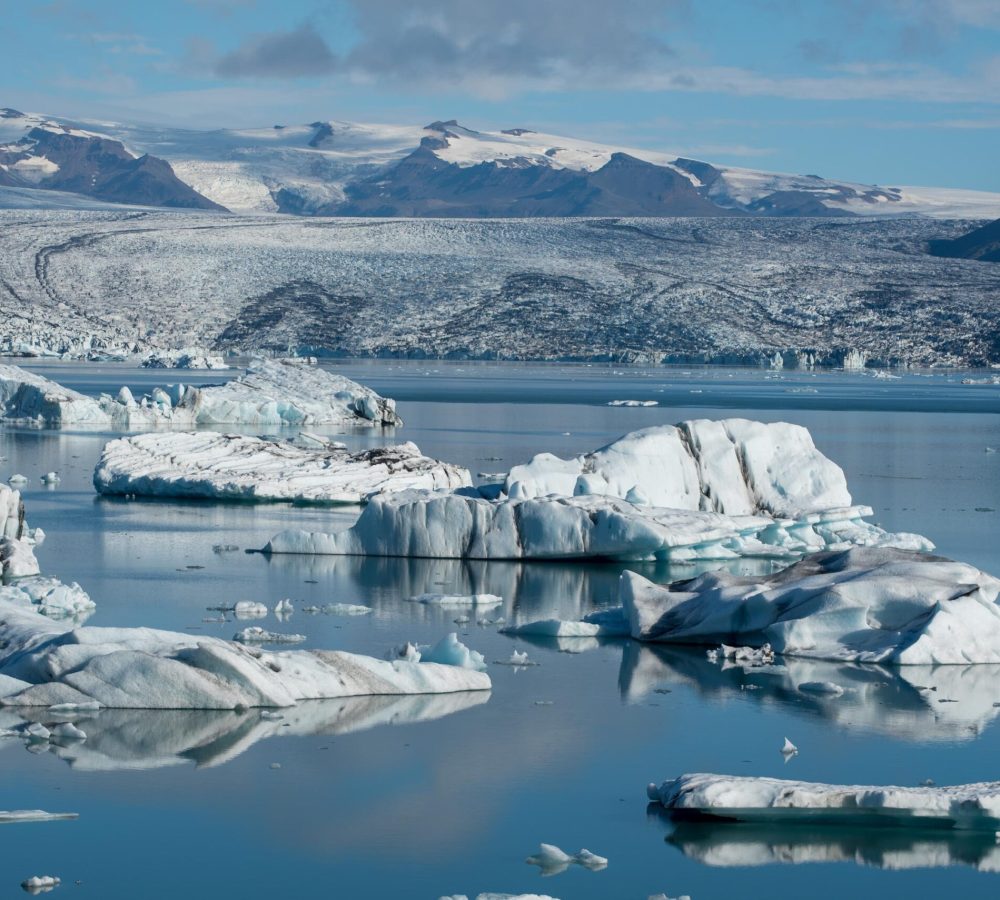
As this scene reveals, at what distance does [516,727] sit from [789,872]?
197 cm

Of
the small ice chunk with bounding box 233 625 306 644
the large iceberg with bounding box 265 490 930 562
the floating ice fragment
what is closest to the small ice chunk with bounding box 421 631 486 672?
the small ice chunk with bounding box 233 625 306 644

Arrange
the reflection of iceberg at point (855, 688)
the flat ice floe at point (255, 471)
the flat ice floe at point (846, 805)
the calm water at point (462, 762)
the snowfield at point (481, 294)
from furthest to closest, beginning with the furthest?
1. the snowfield at point (481, 294)
2. the flat ice floe at point (255, 471)
3. the reflection of iceberg at point (855, 688)
4. the flat ice floe at point (846, 805)
5. the calm water at point (462, 762)

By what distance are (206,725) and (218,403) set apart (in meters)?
20.1

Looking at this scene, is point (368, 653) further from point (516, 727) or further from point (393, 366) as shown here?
point (393, 366)

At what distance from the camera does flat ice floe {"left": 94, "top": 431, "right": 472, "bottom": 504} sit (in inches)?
617

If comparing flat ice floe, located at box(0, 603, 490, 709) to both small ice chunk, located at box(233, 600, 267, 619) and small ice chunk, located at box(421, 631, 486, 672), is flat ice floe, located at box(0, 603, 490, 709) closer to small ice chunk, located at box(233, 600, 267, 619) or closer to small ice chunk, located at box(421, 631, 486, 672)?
small ice chunk, located at box(421, 631, 486, 672)

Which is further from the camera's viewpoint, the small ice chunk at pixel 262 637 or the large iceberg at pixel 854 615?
the small ice chunk at pixel 262 637

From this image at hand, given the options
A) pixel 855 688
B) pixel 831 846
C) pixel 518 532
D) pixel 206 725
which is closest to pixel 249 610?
pixel 206 725

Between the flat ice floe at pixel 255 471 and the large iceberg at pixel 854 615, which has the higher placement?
the large iceberg at pixel 854 615

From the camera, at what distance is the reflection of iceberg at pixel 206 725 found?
259 inches

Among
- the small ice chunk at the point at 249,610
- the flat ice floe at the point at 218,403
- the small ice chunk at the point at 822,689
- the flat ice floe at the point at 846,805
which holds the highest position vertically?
the flat ice floe at the point at 846,805

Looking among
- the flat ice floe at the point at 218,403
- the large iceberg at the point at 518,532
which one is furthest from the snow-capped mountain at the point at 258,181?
the large iceberg at the point at 518,532

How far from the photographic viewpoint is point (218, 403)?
26719 mm

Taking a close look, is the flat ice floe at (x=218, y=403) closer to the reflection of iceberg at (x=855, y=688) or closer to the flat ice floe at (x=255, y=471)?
the flat ice floe at (x=255, y=471)
